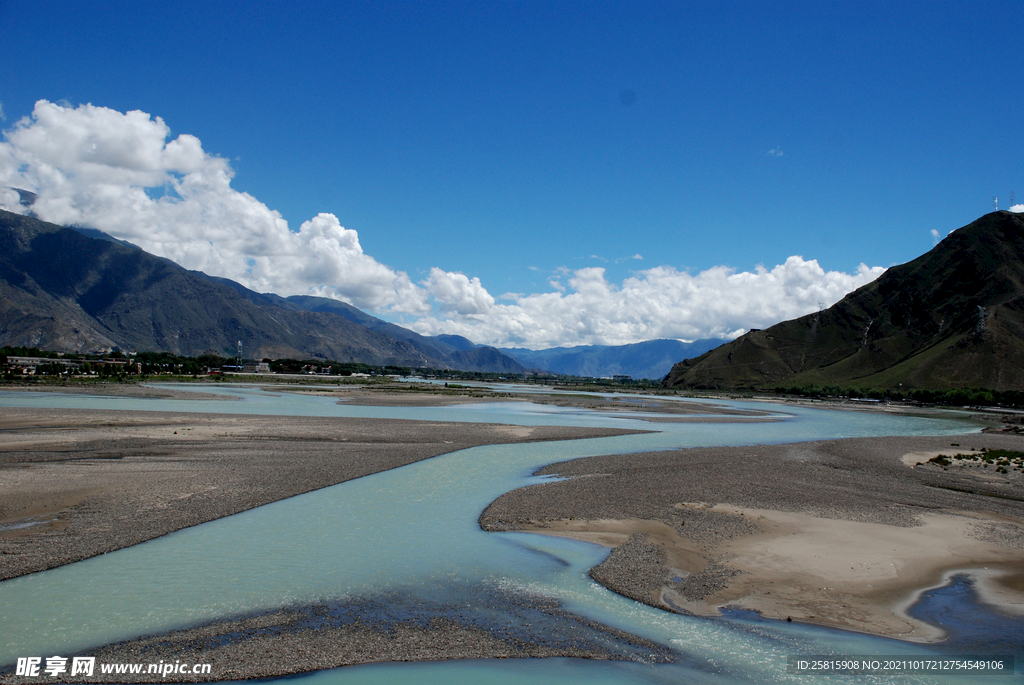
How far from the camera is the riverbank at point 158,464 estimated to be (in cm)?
1609

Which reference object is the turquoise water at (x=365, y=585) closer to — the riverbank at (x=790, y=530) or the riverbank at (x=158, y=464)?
the riverbank at (x=790, y=530)

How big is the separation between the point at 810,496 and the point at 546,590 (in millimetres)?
15327

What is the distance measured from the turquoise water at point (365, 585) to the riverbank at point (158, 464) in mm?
1346

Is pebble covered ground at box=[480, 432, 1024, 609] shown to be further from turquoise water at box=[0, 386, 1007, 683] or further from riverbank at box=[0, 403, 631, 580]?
riverbank at box=[0, 403, 631, 580]

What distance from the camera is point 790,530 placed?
59.6 feet

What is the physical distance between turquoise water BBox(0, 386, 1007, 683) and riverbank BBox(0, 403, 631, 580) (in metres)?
1.35

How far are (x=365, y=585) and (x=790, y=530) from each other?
1344 cm

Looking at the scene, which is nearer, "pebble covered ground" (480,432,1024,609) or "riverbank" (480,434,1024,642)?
"riverbank" (480,434,1024,642)

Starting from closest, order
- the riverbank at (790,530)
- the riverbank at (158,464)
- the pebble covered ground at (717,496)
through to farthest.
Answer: the riverbank at (790,530) → the pebble covered ground at (717,496) → the riverbank at (158,464)

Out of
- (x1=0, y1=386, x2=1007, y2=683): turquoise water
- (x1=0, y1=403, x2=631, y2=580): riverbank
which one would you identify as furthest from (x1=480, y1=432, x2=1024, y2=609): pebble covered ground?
(x1=0, y1=403, x2=631, y2=580): riverbank

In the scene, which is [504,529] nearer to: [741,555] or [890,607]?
[741,555]

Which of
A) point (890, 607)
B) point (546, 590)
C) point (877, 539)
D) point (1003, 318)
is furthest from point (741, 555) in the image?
point (1003, 318)

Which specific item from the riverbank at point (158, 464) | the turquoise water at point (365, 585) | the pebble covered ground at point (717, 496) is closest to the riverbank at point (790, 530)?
the pebble covered ground at point (717, 496)

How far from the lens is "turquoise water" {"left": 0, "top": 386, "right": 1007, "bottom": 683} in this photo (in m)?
10.1
